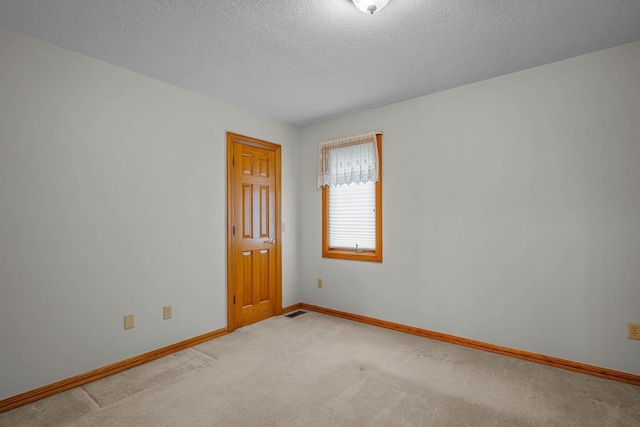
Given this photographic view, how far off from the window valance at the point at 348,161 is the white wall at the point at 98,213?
51.0 inches

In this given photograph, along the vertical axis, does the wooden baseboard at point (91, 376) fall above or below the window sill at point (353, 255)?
below

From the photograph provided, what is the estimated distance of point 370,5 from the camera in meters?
1.91

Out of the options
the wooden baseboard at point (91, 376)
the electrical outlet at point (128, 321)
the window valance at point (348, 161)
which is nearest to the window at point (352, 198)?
the window valance at point (348, 161)

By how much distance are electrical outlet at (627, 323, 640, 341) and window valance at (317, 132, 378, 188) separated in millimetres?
2466

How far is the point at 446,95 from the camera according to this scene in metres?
3.35

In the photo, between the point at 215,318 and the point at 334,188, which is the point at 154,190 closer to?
the point at 215,318

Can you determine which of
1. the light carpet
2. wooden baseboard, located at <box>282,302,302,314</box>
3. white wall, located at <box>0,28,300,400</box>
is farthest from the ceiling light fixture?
wooden baseboard, located at <box>282,302,302,314</box>

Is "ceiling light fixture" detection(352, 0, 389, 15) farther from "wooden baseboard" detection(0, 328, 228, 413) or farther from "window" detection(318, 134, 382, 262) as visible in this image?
"wooden baseboard" detection(0, 328, 228, 413)

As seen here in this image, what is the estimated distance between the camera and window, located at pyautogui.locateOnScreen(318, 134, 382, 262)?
384 centimetres

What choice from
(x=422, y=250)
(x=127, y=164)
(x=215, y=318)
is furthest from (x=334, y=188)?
(x=127, y=164)

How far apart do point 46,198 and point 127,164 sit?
637 mm

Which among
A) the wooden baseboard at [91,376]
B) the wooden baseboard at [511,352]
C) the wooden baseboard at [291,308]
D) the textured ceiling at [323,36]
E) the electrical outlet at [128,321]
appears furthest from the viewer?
the wooden baseboard at [291,308]

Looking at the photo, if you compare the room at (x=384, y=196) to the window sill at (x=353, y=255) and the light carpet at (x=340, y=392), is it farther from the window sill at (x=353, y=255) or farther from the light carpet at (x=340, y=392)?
the light carpet at (x=340, y=392)

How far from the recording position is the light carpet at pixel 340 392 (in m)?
2.05
